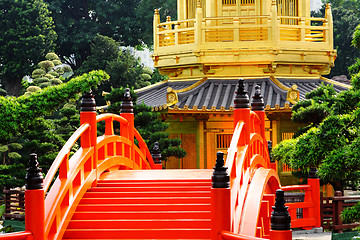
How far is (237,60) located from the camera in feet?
67.3

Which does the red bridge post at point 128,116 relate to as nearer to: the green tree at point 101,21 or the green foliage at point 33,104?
the green foliage at point 33,104

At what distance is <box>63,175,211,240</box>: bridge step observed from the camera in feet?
28.0

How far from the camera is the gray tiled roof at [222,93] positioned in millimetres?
19656

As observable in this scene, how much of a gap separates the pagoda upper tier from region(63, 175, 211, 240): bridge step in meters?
Answer: 11.1

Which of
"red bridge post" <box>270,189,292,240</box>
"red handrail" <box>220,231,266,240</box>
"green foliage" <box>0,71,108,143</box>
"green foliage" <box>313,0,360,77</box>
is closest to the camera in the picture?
"red bridge post" <box>270,189,292,240</box>

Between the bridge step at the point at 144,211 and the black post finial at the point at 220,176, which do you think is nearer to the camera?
the black post finial at the point at 220,176

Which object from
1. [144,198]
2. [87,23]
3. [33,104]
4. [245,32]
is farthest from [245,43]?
[87,23]

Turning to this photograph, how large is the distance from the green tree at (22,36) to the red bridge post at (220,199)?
26.9 metres

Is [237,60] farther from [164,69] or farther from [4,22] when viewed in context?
[4,22]

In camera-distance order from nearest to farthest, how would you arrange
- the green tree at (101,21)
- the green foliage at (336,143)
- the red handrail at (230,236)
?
the red handrail at (230,236) → the green foliage at (336,143) → the green tree at (101,21)

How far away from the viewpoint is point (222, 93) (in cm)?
2031

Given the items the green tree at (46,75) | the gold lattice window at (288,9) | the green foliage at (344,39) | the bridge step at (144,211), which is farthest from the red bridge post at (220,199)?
the green foliage at (344,39)

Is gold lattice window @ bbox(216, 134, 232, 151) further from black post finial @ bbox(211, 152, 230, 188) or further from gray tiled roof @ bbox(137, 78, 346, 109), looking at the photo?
black post finial @ bbox(211, 152, 230, 188)

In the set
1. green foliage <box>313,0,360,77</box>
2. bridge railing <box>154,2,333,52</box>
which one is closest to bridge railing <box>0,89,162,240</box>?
Answer: bridge railing <box>154,2,333,52</box>
